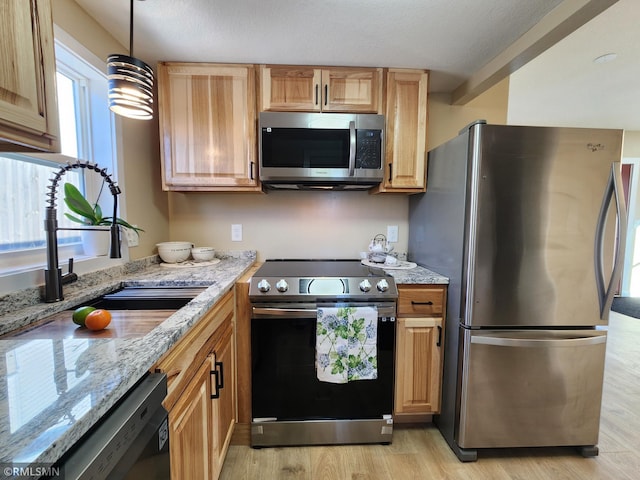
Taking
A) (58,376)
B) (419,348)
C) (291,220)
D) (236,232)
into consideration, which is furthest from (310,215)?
(58,376)

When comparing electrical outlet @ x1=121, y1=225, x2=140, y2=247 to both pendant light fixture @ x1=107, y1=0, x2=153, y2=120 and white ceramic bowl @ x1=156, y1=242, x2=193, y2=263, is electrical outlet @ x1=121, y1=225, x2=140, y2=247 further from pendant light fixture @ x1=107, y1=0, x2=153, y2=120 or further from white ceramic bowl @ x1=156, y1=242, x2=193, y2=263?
pendant light fixture @ x1=107, y1=0, x2=153, y2=120

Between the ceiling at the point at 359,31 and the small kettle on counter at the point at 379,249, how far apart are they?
1189 mm

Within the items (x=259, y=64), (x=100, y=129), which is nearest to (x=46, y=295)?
(x=100, y=129)

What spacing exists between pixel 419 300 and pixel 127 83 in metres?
1.70

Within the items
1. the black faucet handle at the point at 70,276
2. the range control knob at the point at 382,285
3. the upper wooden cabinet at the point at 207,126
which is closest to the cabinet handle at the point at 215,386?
the black faucet handle at the point at 70,276

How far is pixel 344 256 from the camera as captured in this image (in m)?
2.32

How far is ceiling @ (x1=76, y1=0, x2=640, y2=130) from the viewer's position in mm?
Result: 1344

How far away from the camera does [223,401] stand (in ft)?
4.64

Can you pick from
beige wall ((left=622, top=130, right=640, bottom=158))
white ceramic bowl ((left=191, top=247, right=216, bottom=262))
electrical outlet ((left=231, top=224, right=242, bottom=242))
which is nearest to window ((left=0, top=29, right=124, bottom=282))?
white ceramic bowl ((left=191, top=247, right=216, bottom=262))

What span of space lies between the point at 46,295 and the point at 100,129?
3.15 ft

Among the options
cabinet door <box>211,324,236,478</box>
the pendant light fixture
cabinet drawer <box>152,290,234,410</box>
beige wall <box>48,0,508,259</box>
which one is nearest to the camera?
cabinet drawer <box>152,290,234,410</box>

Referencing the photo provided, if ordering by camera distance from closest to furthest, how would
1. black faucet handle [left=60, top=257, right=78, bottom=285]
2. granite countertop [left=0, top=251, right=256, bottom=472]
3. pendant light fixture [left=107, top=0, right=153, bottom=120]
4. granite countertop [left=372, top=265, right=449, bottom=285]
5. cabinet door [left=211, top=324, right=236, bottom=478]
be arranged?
granite countertop [left=0, top=251, right=256, bottom=472]
pendant light fixture [left=107, top=0, right=153, bottom=120]
black faucet handle [left=60, top=257, right=78, bottom=285]
cabinet door [left=211, top=324, right=236, bottom=478]
granite countertop [left=372, top=265, right=449, bottom=285]

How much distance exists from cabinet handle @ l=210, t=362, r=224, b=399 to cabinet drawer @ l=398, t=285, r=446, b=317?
1003 millimetres

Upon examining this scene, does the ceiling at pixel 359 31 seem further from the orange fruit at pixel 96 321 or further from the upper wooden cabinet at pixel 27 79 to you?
the orange fruit at pixel 96 321
